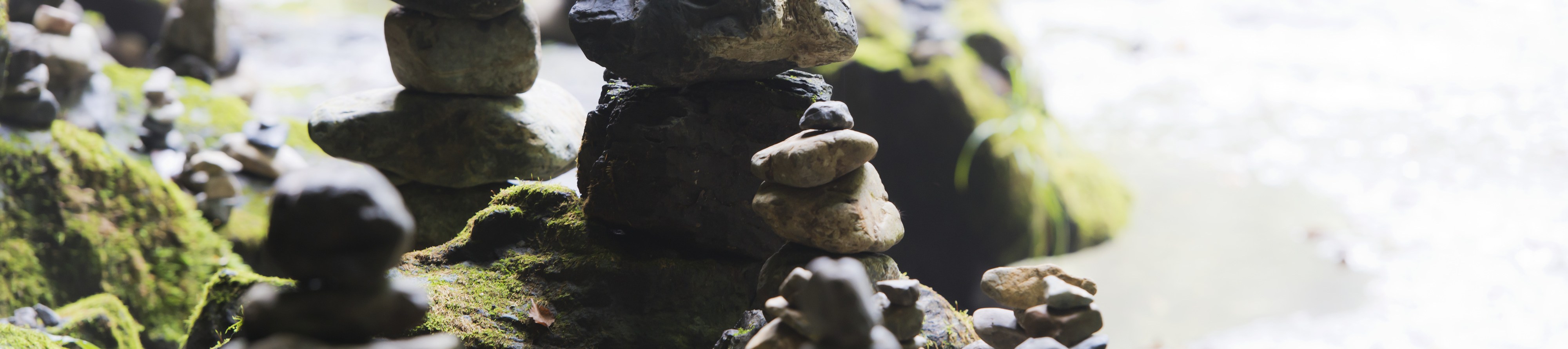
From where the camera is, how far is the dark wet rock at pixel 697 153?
9.36ft

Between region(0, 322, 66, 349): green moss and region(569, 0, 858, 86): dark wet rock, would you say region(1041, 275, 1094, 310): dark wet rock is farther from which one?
region(0, 322, 66, 349): green moss

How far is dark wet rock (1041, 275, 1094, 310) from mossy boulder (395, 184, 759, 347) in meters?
1.09

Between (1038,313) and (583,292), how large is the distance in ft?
5.09

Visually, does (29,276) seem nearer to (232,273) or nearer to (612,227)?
(232,273)

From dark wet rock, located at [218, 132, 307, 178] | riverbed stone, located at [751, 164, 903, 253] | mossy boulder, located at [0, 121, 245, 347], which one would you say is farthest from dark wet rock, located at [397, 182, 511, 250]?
dark wet rock, located at [218, 132, 307, 178]

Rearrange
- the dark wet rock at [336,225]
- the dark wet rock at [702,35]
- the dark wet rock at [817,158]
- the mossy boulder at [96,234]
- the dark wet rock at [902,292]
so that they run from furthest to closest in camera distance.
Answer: the mossy boulder at [96,234], the dark wet rock at [702,35], the dark wet rock at [817,158], the dark wet rock at [902,292], the dark wet rock at [336,225]

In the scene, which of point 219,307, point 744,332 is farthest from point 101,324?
point 744,332

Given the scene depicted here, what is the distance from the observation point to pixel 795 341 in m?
1.86

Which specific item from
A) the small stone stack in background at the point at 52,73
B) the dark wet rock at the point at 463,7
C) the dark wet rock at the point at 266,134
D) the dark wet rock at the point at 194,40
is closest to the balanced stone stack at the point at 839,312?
the dark wet rock at the point at 463,7

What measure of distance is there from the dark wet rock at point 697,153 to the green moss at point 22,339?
210 cm

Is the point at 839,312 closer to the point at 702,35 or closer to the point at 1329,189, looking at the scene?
the point at 702,35

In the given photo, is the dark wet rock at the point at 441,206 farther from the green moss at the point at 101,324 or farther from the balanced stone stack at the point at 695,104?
the green moss at the point at 101,324

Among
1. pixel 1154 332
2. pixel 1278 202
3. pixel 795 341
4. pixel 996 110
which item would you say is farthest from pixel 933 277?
pixel 795 341

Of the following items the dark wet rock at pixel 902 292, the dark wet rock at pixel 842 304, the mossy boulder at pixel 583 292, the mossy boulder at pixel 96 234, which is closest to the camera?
the dark wet rock at pixel 842 304
